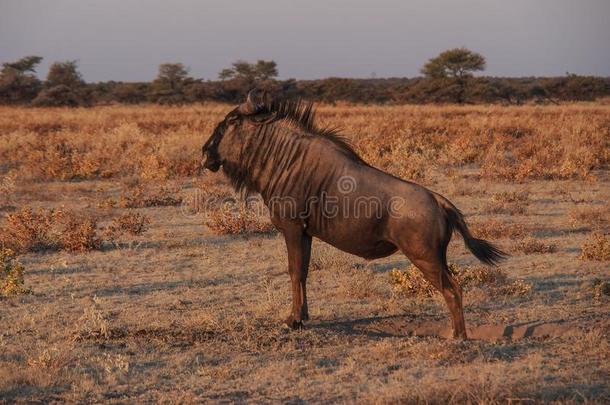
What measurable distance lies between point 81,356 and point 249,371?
1478mm

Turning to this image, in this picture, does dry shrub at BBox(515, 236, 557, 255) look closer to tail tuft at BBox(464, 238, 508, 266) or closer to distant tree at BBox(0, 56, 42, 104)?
tail tuft at BBox(464, 238, 508, 266)

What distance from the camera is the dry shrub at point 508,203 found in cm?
1282

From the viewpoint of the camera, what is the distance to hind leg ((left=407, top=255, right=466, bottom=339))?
237 inches

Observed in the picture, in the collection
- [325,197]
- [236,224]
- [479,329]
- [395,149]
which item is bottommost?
[479,329]

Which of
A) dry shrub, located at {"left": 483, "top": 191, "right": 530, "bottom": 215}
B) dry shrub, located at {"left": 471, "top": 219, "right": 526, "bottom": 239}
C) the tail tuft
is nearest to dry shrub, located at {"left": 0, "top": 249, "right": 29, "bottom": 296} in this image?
the tail tuft

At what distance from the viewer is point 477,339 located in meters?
6.43

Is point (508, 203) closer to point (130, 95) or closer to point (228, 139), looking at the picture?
point (228, 139)

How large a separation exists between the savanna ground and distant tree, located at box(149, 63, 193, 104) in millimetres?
41521

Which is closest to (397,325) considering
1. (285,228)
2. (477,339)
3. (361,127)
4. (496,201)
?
(477,339)

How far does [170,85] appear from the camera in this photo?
64.4 meters

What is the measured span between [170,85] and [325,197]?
6027 centimetres

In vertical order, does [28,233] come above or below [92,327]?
above

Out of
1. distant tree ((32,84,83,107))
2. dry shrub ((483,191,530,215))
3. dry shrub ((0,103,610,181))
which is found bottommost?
dry shrub ((483,191,530,215))

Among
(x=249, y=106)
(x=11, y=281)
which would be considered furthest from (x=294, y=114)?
(x=11, y=281)
